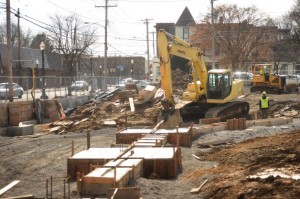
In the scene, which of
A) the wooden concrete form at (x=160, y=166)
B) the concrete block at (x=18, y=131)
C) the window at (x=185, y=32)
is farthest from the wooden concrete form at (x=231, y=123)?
the window at (x=185, y=32)

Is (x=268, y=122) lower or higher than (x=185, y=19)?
lower

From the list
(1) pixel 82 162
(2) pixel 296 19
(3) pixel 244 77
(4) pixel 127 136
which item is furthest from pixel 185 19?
(1) pixel 82 162

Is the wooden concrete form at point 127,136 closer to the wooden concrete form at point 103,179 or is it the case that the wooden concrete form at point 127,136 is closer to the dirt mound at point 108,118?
the dirt mound at point 108,118

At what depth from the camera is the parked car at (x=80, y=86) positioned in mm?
39594

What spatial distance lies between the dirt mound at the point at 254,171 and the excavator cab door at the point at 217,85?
29.5 feet

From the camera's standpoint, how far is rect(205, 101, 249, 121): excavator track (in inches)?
895

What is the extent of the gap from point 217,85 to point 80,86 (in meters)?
20.5

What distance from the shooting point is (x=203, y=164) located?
12.6 meters

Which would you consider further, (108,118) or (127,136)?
(108,118)

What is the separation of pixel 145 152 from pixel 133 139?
391 centimetres

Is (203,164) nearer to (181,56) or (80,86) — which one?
(181,56)


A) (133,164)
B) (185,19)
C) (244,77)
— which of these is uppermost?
(185,19)

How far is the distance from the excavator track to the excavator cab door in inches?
22.5

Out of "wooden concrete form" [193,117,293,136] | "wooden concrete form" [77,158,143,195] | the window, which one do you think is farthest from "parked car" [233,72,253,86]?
"wooden concrete form" [77,158,143,195]
